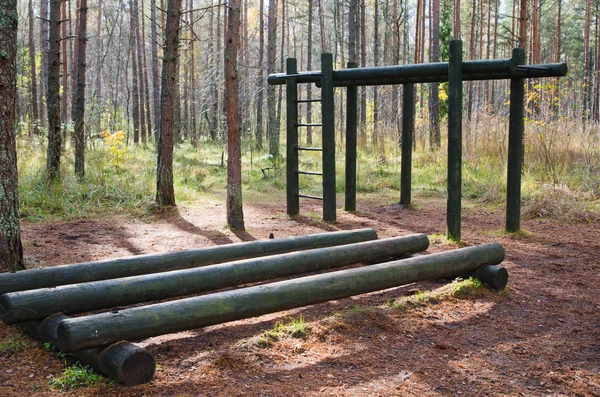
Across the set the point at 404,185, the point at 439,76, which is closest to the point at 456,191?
the point at 439,76

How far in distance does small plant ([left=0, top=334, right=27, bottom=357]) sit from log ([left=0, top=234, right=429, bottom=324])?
0.18m

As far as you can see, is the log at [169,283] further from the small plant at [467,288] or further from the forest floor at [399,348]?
the small plant at [467,288]

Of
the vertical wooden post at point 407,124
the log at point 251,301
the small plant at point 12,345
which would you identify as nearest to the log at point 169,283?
the small plant at point 12,345

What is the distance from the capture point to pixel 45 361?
11.9ft

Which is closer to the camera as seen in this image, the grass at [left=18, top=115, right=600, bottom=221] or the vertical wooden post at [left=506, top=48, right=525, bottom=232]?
the vertical wooden post at [left=506, top=48, right=525, bottom=232]

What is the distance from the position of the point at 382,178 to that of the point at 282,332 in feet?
31.1

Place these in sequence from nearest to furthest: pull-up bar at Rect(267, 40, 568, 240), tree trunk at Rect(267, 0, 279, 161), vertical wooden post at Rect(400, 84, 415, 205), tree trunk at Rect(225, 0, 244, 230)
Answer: pull-up bar at Rect(267, 40, 568, 240) → tree trunk at Rect(225, 0, 244, 230) → vertical wooden post at Rect(400, 84, 415, 205) → tree trunk at Rect(267, 0, 279, 161)

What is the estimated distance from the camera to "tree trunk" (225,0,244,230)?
7.46 metres

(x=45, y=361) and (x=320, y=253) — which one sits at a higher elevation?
(x=320, y=253)

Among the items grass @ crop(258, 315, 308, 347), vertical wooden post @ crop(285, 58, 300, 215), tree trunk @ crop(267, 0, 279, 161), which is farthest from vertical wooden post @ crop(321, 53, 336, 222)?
tree trunk @ crop(267, 0, 279, 161)

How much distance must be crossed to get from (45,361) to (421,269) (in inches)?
119

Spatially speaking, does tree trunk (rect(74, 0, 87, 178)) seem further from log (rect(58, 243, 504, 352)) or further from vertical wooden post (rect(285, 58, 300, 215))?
log (rect(58, 243, 504, 352))

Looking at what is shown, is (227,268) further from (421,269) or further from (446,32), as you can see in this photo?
(446,32)

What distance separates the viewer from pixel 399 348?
396cm
